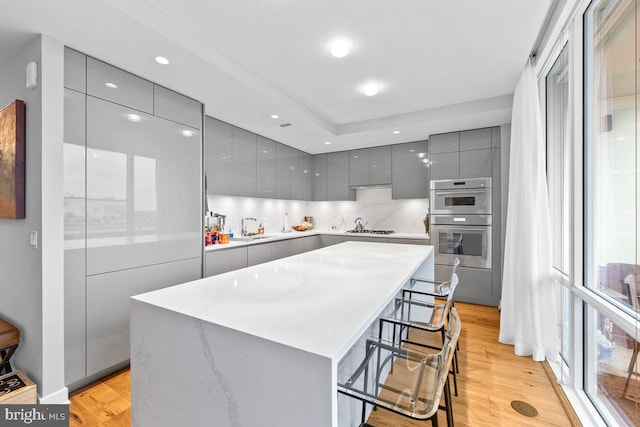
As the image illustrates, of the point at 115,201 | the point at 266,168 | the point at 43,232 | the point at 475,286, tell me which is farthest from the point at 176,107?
the point at 475,286

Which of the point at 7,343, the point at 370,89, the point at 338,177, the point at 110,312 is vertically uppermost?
the point at 370,89

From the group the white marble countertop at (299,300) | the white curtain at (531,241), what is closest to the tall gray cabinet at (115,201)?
the white marble countertop at (299,300)

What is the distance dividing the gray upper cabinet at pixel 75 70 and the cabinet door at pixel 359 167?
3.72 m

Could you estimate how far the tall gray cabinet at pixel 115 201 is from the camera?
1.96m

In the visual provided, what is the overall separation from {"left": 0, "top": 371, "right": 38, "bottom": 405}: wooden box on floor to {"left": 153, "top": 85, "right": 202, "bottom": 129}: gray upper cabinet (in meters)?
2.05

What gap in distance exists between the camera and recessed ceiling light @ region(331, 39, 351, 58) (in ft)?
6.98

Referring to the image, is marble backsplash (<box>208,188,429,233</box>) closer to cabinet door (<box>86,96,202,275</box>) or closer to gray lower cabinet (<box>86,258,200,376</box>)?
cabinet door (<box>86,96,202,275</box>)

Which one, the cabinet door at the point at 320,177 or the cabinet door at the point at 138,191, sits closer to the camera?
the cabinet door at the point at 138,191

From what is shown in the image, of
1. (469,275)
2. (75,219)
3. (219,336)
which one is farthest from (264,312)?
(469,275)

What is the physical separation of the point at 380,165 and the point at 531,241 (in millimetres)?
2640

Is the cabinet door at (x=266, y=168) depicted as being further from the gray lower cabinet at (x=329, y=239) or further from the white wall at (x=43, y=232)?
the white wall at (x=43, y=232)

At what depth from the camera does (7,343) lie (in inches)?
75.8

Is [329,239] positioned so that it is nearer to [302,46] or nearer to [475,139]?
[475,139]

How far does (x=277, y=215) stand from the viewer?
16.6ft
